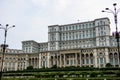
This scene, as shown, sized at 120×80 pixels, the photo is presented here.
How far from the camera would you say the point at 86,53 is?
98.8 m

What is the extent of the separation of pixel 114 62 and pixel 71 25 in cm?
3627

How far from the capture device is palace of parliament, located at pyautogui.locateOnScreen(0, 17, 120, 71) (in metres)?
95.6

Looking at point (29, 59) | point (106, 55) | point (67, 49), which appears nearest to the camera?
point (106, 55)

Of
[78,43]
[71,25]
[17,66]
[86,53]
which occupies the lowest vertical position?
[17,66]

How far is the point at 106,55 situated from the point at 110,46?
251 inches

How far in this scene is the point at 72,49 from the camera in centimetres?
9950

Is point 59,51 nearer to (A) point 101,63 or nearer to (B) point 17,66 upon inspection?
(A) point 101,63

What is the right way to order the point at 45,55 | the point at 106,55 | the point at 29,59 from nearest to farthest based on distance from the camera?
1. the point at 106,55
2. the point at 45,55
3. the point at 29,59

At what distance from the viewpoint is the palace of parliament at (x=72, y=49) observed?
95.6 metres

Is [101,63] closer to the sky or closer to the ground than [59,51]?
closer to the ground

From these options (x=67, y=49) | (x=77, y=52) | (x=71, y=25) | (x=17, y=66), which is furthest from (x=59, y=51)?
(x=17, y=66)

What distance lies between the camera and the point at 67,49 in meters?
101

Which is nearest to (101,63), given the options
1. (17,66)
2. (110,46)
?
(110,46)

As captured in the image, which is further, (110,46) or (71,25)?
(71,25)
